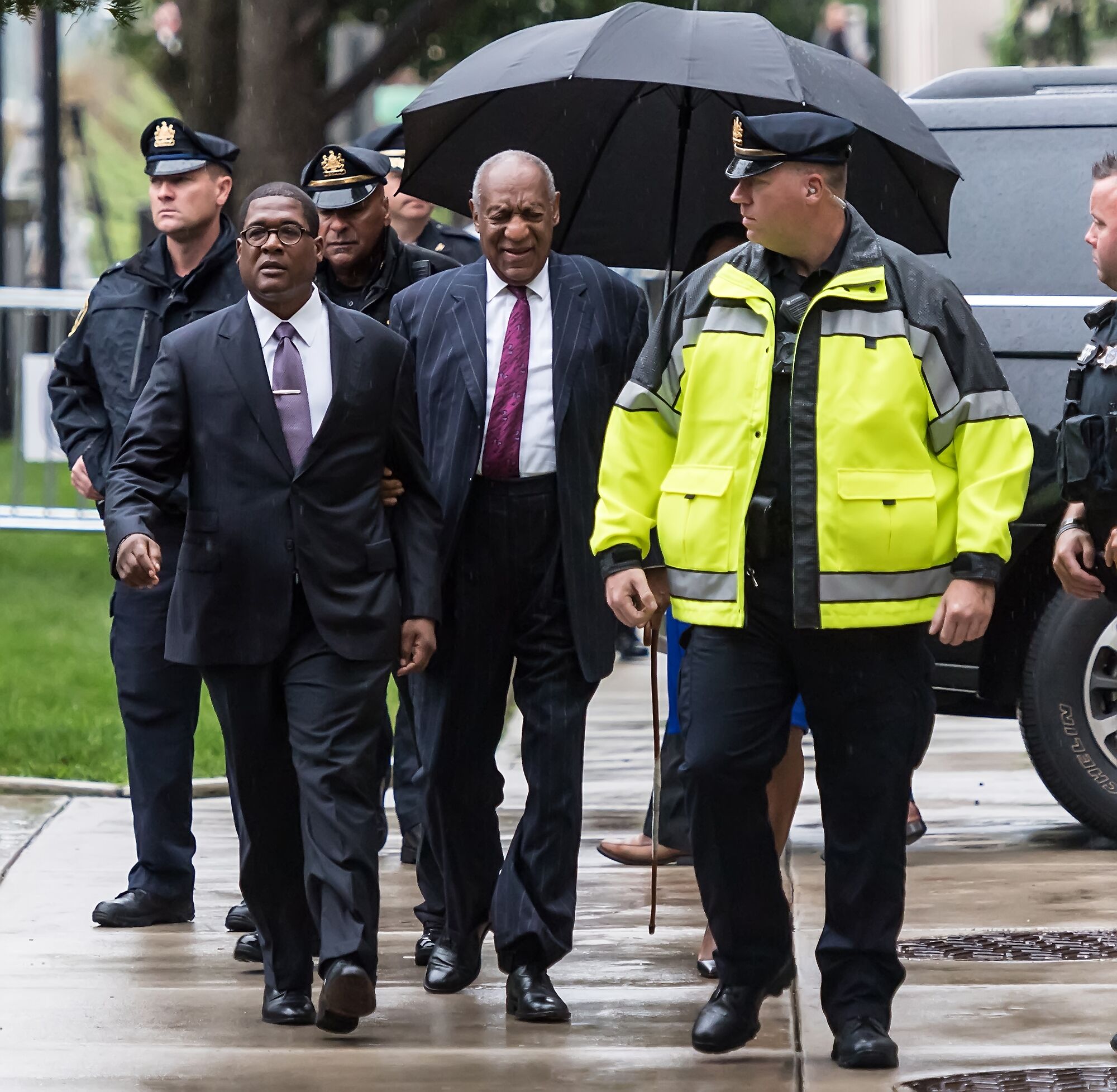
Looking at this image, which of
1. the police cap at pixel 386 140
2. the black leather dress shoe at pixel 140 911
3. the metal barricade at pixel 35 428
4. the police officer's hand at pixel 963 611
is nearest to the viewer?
the police officer's hand at pixel 963 611

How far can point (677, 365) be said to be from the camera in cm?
522

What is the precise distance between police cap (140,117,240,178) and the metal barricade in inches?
252

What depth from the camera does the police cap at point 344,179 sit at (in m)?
6.63

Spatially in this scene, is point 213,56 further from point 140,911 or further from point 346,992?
point 346,992

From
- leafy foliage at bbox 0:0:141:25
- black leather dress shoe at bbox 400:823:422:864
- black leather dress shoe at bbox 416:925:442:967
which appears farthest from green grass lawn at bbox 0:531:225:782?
leafy foliage at bbox 0:0:141:25

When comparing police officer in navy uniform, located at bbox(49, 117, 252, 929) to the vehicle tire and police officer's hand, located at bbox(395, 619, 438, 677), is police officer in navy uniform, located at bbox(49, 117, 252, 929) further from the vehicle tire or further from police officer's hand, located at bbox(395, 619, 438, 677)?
the vehicle tire

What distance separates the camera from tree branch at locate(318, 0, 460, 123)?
1481 centimetres

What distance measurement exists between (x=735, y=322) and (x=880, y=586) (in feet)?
2.15

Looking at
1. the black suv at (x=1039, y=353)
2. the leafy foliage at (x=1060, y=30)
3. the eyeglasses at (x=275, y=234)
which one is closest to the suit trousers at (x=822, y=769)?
the eyeglasses at (x=275, y=234)

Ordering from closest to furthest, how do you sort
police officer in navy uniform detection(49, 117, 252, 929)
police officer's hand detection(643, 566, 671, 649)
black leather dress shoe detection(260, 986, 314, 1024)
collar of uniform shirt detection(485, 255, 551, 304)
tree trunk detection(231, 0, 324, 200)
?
police officer's hand detection(643, 566, 671, 649) → black leather dress shoe detection(260, 986, 314, 1024) → collar of uniform shirt detection(485, 255, 551, 304) → police officer in navy uniform detection(49, 117, 252, 929) → tree trunk detection(231, 0, 324, 200)

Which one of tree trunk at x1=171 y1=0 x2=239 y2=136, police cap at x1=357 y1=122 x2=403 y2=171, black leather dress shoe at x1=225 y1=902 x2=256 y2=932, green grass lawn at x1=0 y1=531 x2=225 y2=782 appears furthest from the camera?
tree trunk at x1=171 y1=0 x2=239 y2=136

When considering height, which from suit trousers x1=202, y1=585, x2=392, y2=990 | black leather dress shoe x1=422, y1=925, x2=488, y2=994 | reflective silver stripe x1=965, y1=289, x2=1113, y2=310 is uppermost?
reflective silver stripe x1=965, y1=289, x2=1113, y2=310

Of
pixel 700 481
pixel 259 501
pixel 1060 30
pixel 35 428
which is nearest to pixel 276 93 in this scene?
Result: pixel 35 428

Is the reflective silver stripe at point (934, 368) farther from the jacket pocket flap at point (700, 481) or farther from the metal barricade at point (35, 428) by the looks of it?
the metal barricade at point (35, 428)
